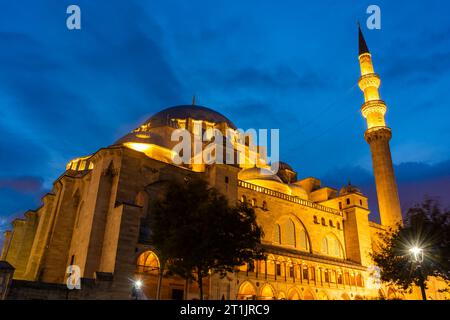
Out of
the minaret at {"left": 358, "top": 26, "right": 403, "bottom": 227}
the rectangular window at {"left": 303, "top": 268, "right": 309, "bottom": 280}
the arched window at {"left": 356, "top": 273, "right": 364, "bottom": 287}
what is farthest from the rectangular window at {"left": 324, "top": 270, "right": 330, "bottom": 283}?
the minaret at {"left": 358, "top": 26, "right": 403, "bottom": 227}

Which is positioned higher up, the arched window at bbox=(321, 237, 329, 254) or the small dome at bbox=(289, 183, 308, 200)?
the small dome at bbox=(289, 183, 308, 200)

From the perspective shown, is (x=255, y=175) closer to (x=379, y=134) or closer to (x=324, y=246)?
(x=324, y=246)

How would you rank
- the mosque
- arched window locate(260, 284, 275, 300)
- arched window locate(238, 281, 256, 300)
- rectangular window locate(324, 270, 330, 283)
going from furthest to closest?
rectangular window locate(324, 270, 330, 283)
arched window locate(260, 284, 275, 300)
arched window locate(238, 281, 256, 300)
the mosque

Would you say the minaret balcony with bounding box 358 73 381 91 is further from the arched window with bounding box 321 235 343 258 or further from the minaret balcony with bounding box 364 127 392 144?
the arched window with bounding box 321 235 343 258

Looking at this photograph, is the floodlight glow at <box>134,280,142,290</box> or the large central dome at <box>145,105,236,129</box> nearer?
the floodlight glow at <box>134,280,142,290</box>

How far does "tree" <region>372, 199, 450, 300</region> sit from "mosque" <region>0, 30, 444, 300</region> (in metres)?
8.14

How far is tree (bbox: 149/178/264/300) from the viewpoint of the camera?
16188 millimetres

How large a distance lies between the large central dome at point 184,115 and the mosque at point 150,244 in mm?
168

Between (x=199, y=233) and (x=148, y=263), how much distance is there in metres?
7.87

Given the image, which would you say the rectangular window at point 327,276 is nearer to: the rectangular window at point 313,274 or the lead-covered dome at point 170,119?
the rectangular window at point 313,274

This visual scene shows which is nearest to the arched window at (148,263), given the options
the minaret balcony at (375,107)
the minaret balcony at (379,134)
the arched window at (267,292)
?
the arched window at (267,292)

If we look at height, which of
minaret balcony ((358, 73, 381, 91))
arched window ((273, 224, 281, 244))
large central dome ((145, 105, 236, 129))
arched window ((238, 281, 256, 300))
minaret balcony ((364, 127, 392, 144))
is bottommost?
arched window ((238, 281, 256, 300))
